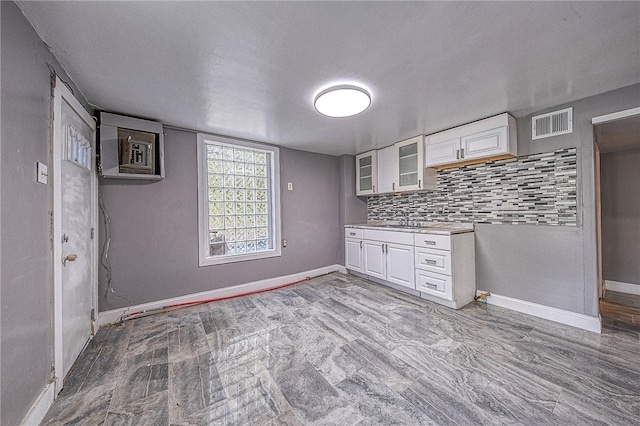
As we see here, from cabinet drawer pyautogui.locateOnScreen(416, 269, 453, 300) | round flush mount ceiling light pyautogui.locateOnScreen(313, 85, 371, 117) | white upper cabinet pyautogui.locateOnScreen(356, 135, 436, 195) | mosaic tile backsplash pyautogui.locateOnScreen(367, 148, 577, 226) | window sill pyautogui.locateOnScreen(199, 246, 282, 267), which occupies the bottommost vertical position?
cabinet drawer pyautogui.locateOnScreen(416, 269, 453, 300)

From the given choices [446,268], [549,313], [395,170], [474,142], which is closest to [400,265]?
[446,268]

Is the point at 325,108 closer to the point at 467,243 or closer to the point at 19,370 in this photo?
the point at 467,243

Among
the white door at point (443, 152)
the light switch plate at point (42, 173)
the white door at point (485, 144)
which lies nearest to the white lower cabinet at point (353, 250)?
the white door at point (443, 152)

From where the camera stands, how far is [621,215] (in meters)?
3.28

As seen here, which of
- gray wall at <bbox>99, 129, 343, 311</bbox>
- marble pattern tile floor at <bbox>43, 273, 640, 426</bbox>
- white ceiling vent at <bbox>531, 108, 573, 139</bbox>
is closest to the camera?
marble pattern tile floor at <bbox>43, 273, 640, 426</bbox>

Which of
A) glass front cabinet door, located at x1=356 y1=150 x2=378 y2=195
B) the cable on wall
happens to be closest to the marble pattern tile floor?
the cable on wall

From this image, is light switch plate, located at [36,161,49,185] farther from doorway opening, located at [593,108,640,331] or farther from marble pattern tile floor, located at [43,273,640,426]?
doorway opening, located at [593,108,640,331]

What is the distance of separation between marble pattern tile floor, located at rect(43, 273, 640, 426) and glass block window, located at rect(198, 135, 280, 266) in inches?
40.4

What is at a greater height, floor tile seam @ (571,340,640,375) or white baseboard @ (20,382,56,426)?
white baseboard @ (20,382,56,426)

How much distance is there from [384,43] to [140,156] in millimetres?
2591

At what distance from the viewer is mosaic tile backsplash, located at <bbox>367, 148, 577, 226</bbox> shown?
2.33m

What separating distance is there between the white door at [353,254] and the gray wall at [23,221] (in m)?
3.36

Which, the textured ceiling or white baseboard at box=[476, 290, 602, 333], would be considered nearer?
the textured ceiling

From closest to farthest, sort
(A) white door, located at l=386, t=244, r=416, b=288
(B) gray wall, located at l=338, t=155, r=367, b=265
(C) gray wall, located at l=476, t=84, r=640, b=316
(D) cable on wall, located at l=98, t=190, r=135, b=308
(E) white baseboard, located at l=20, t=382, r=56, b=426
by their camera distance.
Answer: (E) white baseboard, located at l=20, t=382, r=56, b=426 → (C) gray wall, located at l=476, t=84, r=640, b=316 → (D) cable on wall, located at l=98, t=190, r=135, b=308 → (A) white door, located at l=386, t=244, r=416, b=288 → (B) gray wall, located at l=338, t=155, r=367, b=265
